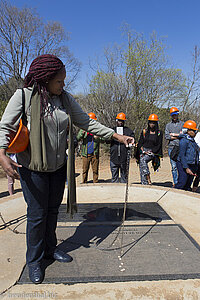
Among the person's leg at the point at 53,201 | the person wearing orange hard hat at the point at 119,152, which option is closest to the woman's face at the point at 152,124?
the person wearing orange hard hat at the point at 119,152

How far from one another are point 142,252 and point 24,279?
43.4 inches

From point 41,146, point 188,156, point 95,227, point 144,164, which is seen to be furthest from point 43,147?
point 144,164

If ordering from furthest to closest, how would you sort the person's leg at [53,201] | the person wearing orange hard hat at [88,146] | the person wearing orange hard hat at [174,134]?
the person wearing orange hard hat at [88,146], the person wearing orange hard hat at [174,134], the person's leg at [53,201]

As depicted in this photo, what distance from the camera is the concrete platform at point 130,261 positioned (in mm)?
1859

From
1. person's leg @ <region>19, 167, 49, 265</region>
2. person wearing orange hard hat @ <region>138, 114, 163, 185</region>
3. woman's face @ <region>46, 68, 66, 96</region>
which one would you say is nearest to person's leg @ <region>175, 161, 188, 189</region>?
person wearing orange hard hat @ <region>138, 114, 163, 185</region>

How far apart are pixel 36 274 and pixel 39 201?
580mm

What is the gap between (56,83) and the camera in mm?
1932

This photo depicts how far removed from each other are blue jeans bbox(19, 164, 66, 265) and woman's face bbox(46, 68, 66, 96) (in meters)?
0.65

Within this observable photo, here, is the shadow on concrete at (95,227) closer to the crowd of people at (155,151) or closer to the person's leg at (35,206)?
the person's leg at (35,206)

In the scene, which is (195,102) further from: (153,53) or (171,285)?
(171,285)

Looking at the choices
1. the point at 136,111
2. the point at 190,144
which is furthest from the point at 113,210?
the point at 136,111

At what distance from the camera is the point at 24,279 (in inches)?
80.1

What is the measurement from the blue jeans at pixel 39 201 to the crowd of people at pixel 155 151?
2770 mm

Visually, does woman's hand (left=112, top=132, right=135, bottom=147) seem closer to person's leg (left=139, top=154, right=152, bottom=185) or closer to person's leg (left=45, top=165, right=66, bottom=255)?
person's leg (left=45, top=165, right=66, bottom=255)
